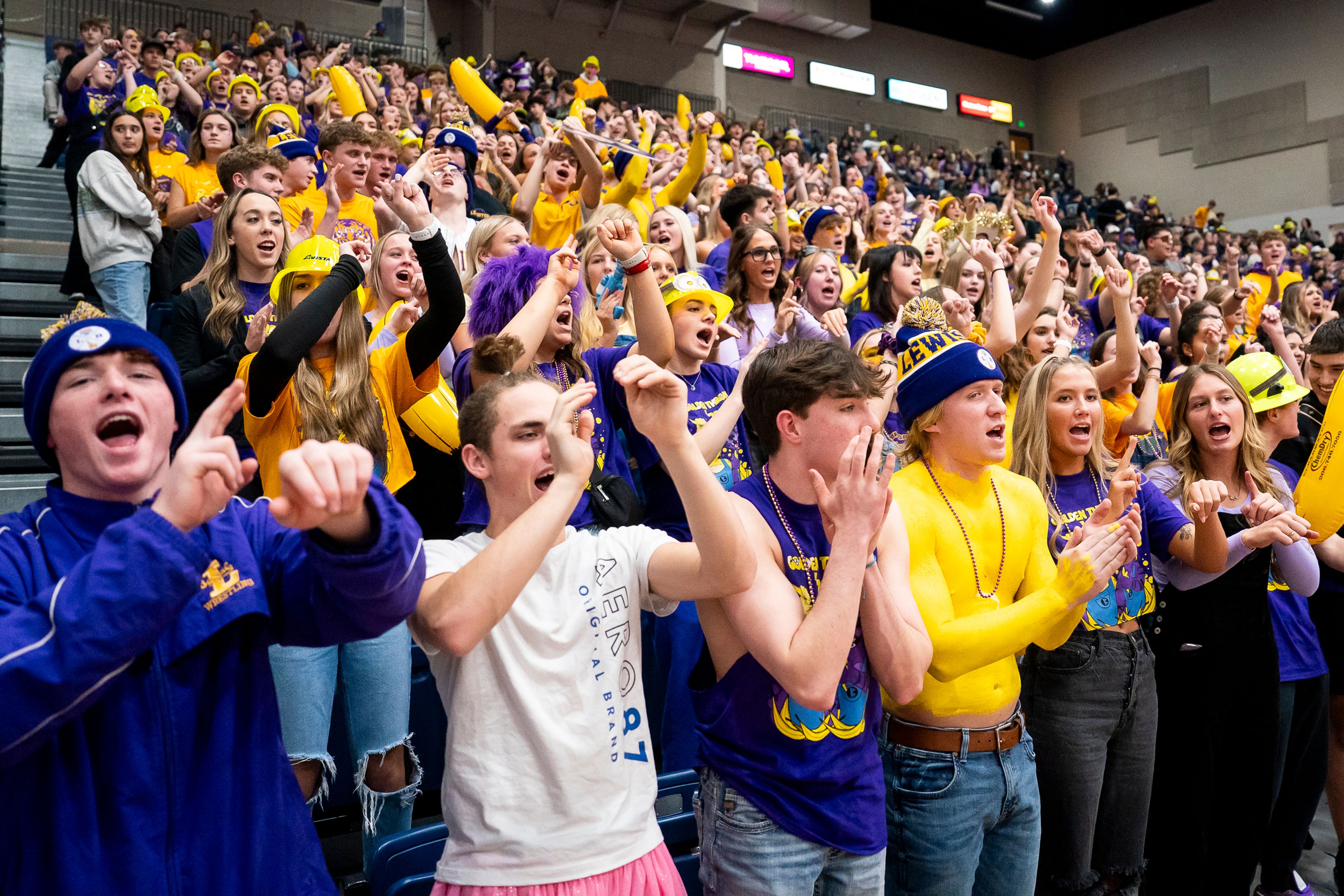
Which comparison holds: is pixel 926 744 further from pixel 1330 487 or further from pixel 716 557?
pixel 1330 487

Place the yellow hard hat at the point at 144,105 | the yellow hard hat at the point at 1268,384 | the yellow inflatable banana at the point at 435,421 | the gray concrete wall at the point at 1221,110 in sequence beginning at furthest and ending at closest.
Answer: the gray concrete wall at the point at 1221,110, the yellow hard hat at the point at 144,105, the yellow hard hat at the point at 1268,384, the yellow inflatable banana at the point at 435,421

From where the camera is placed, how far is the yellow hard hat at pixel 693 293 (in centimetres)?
359

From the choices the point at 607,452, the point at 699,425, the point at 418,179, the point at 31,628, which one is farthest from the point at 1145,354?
the point at 31,628

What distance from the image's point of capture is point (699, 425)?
3.34 meters

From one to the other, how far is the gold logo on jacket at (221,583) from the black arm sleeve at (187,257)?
11.7ft

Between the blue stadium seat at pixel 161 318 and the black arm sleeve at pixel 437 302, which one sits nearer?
the black arm sleeve at pixel 437 302

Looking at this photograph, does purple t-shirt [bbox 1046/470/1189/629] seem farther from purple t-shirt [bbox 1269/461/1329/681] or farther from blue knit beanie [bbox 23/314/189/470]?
blue knit beanie [bbox 23/314/189/470]

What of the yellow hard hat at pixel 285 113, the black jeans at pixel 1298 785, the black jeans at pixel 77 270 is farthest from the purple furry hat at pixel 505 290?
the yellow hard hat at pixel 285 113

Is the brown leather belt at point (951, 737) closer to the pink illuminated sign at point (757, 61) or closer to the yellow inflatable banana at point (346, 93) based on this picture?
the yellow inflatable banana at point (346, 93)

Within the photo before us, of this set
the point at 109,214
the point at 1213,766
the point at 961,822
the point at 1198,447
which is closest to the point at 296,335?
the point at 961,822

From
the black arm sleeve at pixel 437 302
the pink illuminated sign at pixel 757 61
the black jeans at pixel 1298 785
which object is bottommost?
the black jeans at pixel 1298 785

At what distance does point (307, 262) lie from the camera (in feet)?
10.6

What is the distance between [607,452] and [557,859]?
1498 millimetres

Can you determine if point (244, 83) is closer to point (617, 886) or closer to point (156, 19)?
point (617, 886)
